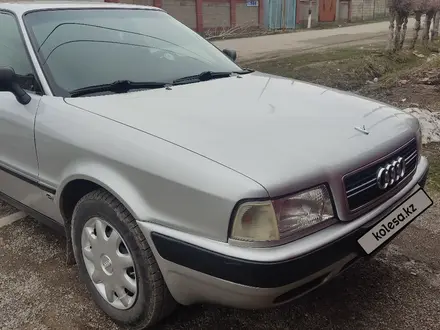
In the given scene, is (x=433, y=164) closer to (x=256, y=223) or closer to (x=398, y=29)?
(x=256, y=223)

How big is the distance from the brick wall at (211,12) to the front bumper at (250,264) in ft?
55.9

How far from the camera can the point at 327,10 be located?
89.9 feet

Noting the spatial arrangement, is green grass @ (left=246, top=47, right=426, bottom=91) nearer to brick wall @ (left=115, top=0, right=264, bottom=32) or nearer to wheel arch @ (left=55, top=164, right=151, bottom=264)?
wheel arch @ (left=55, top=164, right=151, bottom=264)

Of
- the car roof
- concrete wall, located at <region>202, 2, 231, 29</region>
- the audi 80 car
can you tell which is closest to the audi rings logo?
the audi 80 car

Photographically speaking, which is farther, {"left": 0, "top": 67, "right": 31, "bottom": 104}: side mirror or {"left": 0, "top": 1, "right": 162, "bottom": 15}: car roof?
{"left": 0, "top": 1, "right": 162, "bottom": 15}: car roof

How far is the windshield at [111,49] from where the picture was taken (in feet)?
9.03

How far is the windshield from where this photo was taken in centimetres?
275

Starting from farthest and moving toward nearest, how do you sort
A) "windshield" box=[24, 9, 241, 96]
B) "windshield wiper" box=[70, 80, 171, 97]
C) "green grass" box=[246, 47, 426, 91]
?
"green grass" box=[246, 47, 426, 91]
"windshield" box=[24, 9, 241, 96]
"windshield wiper" box=[70, 80, 171, 97]

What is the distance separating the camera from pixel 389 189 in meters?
2.29

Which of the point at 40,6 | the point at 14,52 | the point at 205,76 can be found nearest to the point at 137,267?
the point at 205,76

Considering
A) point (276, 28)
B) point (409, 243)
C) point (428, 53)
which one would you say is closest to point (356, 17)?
point (276, 28)

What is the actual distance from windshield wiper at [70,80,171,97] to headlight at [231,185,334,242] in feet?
3.96

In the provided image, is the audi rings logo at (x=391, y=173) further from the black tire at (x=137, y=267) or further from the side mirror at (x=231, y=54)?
the side mirror at (x=231, y=54)

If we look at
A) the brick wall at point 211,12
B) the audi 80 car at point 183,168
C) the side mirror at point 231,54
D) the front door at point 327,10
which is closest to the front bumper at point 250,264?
the audi 80 car at point 183,168
